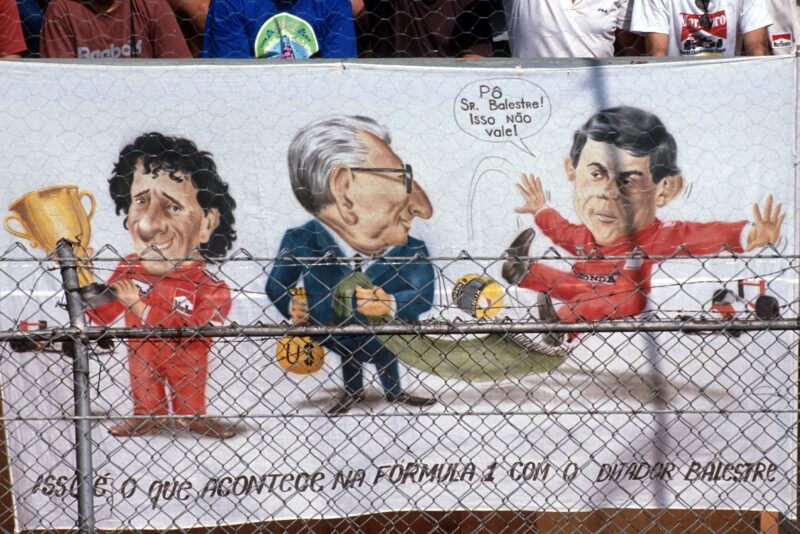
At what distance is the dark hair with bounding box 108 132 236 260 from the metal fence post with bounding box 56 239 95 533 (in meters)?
0.85

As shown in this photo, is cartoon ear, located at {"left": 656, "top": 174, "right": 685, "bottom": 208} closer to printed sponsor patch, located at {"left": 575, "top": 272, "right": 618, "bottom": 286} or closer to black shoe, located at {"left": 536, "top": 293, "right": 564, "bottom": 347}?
printed sponsor patch, located at {"left": 575, "top": 272, "right": 618, "bottom": 286}

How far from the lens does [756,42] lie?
163 inches

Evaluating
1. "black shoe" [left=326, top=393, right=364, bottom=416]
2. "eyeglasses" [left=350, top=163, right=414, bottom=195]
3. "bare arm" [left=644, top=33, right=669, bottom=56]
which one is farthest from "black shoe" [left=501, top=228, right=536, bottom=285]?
"bare arm" [left=644, top=33, right=669, bottom=56]

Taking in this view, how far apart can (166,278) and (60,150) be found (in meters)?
0.56

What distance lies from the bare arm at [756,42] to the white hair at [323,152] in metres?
1.54

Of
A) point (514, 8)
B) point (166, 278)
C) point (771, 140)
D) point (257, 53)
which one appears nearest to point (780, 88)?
point (771, 140)

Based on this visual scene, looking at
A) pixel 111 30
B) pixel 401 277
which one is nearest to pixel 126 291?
pixel 401 277

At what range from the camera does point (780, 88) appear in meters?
3.67

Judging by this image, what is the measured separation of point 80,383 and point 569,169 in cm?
180

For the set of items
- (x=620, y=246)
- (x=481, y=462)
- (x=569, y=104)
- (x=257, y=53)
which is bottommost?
(x=481, y=462)

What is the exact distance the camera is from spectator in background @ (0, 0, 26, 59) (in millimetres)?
3936

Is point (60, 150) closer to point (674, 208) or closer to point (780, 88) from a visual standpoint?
point (674, 208)

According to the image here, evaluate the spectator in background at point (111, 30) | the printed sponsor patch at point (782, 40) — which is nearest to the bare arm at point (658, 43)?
the printed sponsor patch at point (782, 40)

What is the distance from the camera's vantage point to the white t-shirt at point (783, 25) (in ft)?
13.6
